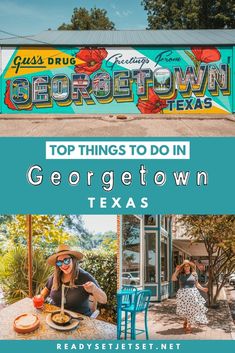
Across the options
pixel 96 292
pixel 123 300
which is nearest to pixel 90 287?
pixel 96 292

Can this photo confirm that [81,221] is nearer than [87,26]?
Yes

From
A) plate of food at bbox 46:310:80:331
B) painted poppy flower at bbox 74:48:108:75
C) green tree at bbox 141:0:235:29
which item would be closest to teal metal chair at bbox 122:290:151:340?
plate of food at bbox 46:310:80:331

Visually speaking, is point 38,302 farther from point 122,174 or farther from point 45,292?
point 122,174

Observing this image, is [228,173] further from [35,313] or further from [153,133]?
[35,313]

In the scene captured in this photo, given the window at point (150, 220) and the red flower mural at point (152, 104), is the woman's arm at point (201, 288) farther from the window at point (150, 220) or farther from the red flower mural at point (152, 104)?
the red flower mural at point (152, 104)

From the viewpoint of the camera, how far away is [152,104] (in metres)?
12.6

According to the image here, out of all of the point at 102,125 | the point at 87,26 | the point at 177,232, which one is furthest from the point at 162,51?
the point at 87,26

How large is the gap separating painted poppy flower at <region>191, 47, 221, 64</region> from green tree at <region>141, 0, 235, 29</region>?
12.3 metres

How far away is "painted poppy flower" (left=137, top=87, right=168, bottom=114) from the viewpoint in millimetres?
12586

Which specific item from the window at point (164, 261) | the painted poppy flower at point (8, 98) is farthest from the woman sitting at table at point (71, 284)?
the painted poppy flower at point (8, 98)

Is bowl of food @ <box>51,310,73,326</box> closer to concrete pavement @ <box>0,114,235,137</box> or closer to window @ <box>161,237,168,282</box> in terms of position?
window @ <box>161,237,168,282</box>

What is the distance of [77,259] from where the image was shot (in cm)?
523

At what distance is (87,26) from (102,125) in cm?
2674

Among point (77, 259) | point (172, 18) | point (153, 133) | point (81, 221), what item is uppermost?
point (172, 18)
